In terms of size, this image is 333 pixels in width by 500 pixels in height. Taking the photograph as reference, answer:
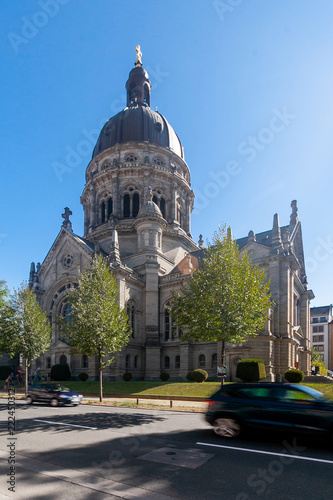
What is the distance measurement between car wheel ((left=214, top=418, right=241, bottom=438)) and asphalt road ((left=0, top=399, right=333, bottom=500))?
0.21m

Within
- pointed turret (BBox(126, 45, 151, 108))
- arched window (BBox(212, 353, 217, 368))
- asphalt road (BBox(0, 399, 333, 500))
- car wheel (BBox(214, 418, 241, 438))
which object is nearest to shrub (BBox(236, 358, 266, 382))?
arched window (BBox(212, 353, 217, 368))

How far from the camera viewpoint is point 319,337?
3351 inches

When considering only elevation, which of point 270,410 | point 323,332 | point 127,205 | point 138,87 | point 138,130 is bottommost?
point 323,332

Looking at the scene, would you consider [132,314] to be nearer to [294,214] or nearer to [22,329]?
[22,329]

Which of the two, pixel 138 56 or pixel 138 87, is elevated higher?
pixel 138 56

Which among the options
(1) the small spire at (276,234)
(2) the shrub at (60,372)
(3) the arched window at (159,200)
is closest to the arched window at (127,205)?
(3) the arched window at (159,200)

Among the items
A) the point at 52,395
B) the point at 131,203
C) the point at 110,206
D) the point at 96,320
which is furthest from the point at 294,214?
the point at 52,395

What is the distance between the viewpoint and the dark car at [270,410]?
348 inches

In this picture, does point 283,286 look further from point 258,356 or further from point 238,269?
point 238,269

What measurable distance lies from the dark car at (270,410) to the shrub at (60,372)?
96.6ft

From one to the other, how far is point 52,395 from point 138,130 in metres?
43.4

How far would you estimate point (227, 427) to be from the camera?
10008mm

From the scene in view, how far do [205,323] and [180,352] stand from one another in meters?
19.5

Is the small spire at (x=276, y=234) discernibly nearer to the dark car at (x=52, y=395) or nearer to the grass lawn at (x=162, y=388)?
the grass lawn at (x=162, y=388)
